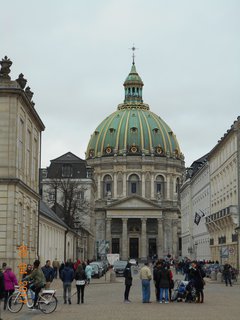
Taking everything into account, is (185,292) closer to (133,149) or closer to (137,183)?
(137,183)

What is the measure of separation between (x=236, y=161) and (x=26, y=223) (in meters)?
26.1

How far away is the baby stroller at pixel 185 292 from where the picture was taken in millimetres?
26016

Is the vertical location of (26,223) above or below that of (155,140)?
below

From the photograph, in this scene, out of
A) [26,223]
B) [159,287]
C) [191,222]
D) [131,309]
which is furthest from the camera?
[191,222]

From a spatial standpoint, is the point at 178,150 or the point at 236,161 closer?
the point at 236,161

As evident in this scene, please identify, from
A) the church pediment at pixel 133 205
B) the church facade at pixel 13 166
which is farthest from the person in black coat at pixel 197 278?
the church pediment at pixel 133 205

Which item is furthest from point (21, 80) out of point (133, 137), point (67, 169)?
point (133, 137)

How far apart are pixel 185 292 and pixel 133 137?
12689 cm

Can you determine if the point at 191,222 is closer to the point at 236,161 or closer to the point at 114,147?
the point at 236,161

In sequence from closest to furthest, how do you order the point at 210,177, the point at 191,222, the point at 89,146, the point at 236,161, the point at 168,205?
the point at 236,161, the point at 210,177, the point at 191,222, the point at 168,205, the point at 89,146

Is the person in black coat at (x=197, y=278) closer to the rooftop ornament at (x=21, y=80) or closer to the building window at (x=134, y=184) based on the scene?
the rooftop ornament at (x=21, y=80)

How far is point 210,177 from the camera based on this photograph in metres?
75.6

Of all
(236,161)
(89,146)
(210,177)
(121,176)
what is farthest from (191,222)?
(89,146)

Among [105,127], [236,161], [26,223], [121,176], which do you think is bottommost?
[26,223]
